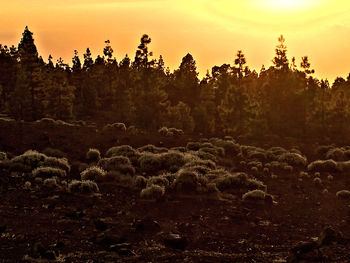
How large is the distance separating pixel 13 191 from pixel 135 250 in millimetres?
9540

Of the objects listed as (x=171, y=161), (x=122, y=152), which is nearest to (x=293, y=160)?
(x=171, y=161)

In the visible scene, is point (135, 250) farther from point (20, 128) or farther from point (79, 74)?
point (79, 74)

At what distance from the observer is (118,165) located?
1099 inches

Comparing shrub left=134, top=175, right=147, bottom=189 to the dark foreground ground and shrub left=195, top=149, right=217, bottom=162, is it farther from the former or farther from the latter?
shrub left=195, top=149, right=217, bottom=162

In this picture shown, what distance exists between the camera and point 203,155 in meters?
36.8

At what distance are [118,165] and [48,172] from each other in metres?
4.79

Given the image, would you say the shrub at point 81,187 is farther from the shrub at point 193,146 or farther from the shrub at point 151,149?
the shrub at point 193,146

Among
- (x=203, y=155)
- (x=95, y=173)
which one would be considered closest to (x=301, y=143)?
(x=203, y=155)

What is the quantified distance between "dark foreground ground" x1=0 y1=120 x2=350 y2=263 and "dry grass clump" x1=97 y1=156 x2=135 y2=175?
11.0ft

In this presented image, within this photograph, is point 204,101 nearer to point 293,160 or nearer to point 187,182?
point 293,160

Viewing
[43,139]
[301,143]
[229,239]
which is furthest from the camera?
[301,143]

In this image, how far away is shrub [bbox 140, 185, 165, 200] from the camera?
2169cm

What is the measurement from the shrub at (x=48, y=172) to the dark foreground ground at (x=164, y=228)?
1076 millimetres

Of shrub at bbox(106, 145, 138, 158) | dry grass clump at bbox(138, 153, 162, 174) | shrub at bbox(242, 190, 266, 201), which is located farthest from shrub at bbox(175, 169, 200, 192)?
shrub at bbox(106, 145, 138, 158)
